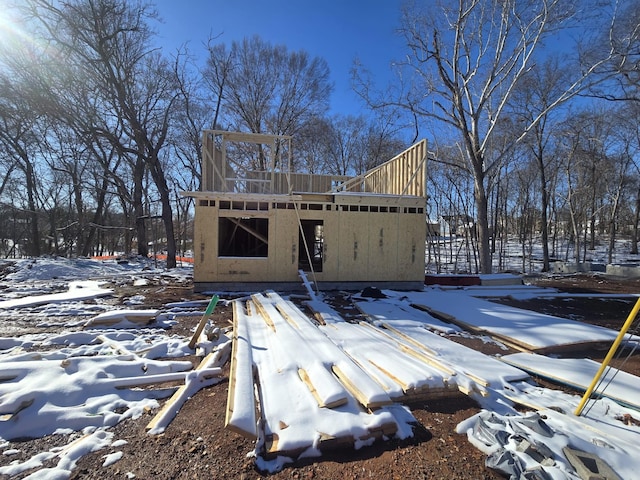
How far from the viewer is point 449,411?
3.20 meters

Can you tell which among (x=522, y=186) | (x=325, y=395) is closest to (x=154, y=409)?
(x=325, y=395)

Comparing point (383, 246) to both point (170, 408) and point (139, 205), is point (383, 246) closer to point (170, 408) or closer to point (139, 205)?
point (170, 408)

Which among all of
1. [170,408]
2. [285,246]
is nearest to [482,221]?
[285,246]

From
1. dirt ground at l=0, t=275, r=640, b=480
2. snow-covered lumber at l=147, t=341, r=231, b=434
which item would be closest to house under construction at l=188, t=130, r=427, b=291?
snow-covered lumber at l=147, t=341, r=231, b=434

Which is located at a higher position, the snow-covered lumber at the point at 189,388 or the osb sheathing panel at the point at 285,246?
the osb sheathing panel at the point at 285,246

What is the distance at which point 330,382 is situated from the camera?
3.23 m

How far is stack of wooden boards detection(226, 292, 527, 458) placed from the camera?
2.63 metres

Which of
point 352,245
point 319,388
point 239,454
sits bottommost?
point 239,454

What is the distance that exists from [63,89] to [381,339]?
1843cm

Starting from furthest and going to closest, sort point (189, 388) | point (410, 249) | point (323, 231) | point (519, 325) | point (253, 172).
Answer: point (253, 172), point (410, 249), point (323, 231), point (519, 325), point (189, 388)

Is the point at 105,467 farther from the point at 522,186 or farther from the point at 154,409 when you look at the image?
the point at 522,186

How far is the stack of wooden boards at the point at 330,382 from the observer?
263 centimetres

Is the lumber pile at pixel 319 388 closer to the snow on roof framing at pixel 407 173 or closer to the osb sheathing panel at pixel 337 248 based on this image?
the osb sheathing panel at pixel 337 248

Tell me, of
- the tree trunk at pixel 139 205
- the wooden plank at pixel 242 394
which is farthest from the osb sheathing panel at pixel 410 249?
the tree trunk at pixel 139 205
